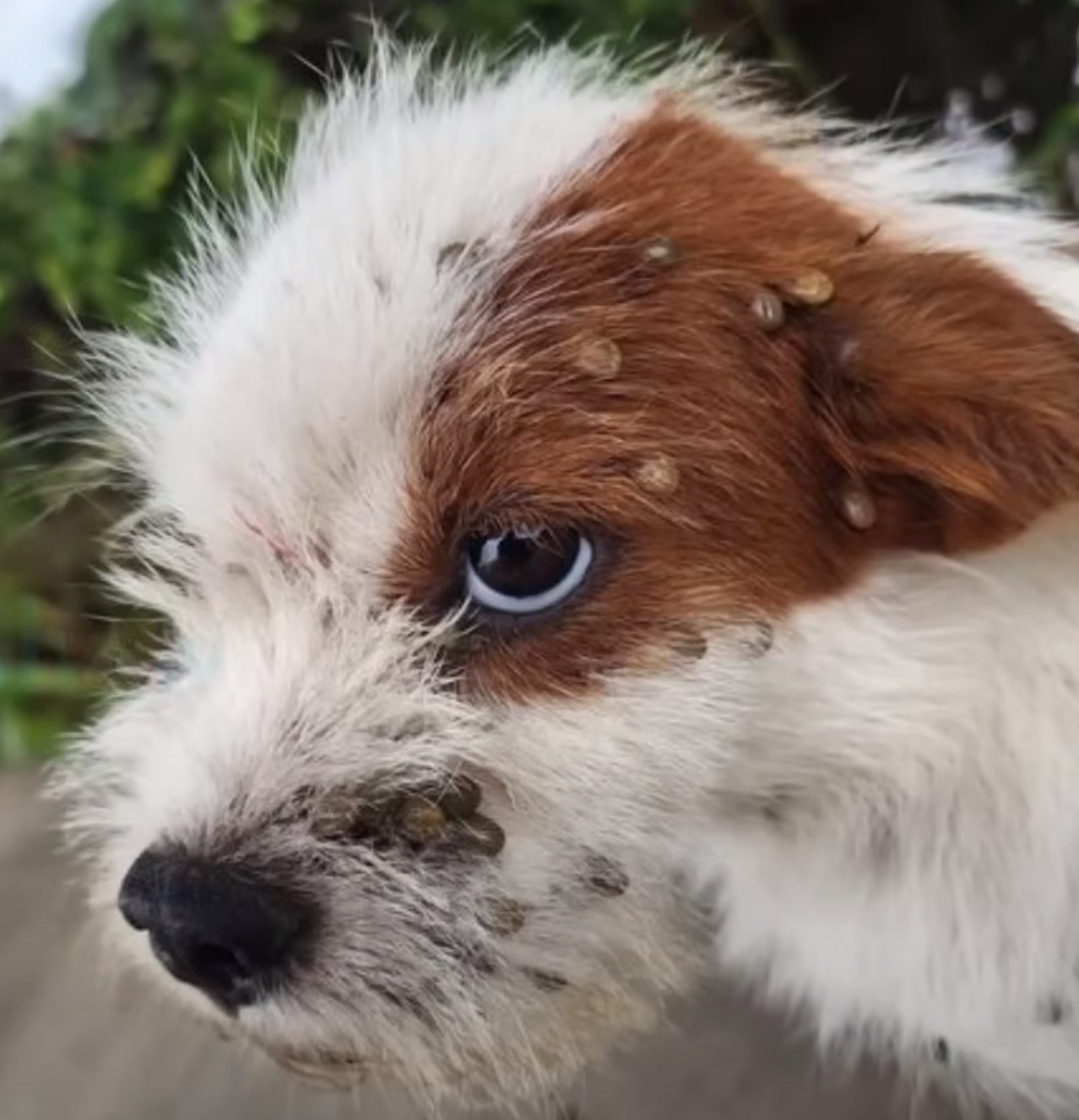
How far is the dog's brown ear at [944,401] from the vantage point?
735 mm

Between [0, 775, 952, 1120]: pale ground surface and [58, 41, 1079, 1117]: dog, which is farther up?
[58, 41, 1079, 1117]: dog

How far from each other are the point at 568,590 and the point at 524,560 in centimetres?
2

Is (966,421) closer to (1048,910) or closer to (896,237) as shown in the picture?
(896,237)

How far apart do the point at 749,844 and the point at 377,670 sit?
217mm

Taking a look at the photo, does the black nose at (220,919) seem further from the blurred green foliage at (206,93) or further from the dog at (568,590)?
the blurred green foliage at (206,93)

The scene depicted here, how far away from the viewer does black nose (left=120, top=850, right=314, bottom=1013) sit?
71cm

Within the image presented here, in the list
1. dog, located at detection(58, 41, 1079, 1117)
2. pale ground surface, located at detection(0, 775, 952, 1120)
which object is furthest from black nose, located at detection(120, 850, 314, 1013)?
pale ground surface, located at detection(0, 775, 952, 1120)

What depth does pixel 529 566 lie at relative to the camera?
74cm

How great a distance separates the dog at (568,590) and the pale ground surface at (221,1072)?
21cm

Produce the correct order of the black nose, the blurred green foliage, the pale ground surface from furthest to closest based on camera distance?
the blurred green foliage, the pale ground surface, the black nose

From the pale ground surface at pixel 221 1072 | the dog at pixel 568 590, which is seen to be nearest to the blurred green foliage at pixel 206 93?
the pale ground surface at pixel 221 1072

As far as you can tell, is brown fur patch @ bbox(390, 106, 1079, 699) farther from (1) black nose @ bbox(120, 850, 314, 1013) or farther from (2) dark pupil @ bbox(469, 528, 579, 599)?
(1) black nose @ bbox(120, 850, 314, 1013)

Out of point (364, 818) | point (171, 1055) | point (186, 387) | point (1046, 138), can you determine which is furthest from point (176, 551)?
point (1046, 138)

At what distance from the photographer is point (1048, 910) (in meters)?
0.84
